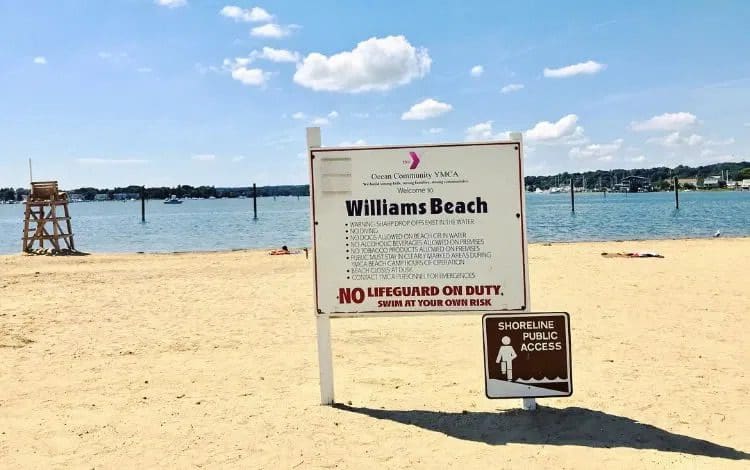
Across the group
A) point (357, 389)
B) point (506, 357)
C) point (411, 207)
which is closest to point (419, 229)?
point (411, 207)

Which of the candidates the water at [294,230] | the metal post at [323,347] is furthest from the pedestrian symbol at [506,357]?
the water at [294,230]

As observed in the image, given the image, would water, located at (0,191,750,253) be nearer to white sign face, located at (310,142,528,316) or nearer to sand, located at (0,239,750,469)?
sand, located at (0,239,750,469)

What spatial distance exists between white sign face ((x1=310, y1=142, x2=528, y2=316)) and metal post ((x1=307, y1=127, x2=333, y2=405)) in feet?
0.36

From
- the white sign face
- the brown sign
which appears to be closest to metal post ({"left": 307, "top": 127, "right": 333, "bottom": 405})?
the white sign face

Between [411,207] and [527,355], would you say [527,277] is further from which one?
[411,207]

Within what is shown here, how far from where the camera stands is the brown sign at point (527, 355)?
4.98 m

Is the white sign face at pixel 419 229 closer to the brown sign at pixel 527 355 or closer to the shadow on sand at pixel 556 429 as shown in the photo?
the brown sign at pixel 527 355

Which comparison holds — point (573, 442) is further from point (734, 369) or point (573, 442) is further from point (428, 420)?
point (734, 369)

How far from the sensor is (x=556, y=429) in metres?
4.79

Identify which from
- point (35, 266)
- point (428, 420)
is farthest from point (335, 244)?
point (35, 266)

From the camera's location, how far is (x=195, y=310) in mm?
11008

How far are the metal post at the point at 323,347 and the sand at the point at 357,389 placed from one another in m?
0.19

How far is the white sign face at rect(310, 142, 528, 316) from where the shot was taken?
5164 mm

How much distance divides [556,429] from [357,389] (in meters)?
2.02
